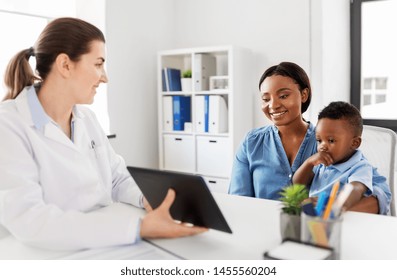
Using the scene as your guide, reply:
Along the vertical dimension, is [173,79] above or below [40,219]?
above

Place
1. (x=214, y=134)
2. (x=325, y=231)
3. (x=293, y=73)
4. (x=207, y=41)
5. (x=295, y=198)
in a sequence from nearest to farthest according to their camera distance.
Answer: (x=325, y=231) < (x=295, y=198) < (x=293, y=73) < (x=214, y=134) < (x=207, y=41)

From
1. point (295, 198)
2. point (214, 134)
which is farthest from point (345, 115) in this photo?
point (214, 134)

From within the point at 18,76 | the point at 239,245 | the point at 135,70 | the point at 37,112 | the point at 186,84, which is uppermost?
the point at 135,70

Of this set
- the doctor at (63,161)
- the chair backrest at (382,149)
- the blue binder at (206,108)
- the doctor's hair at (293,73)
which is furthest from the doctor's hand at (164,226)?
the blue binder at (206,108)

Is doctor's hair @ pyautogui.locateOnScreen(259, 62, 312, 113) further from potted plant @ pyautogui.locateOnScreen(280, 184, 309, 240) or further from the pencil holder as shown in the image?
the pencil holder

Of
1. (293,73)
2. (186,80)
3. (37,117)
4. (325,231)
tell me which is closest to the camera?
(325,231)

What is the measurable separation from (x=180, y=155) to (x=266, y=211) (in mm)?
2614

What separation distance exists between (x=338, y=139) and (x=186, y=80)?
2467 mm

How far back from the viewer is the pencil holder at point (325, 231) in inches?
31.5

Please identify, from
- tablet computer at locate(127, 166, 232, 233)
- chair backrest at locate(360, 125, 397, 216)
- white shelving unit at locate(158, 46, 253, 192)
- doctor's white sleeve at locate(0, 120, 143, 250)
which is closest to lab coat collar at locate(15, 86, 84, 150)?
doctor's white sleeve at locate(0, 120, 143, 250)

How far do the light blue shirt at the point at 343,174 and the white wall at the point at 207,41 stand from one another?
6.63 feet

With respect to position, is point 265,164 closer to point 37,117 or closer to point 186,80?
point 37,117

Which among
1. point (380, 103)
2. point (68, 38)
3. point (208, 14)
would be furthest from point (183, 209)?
point (208, 14)

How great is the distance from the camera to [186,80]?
3725mm
